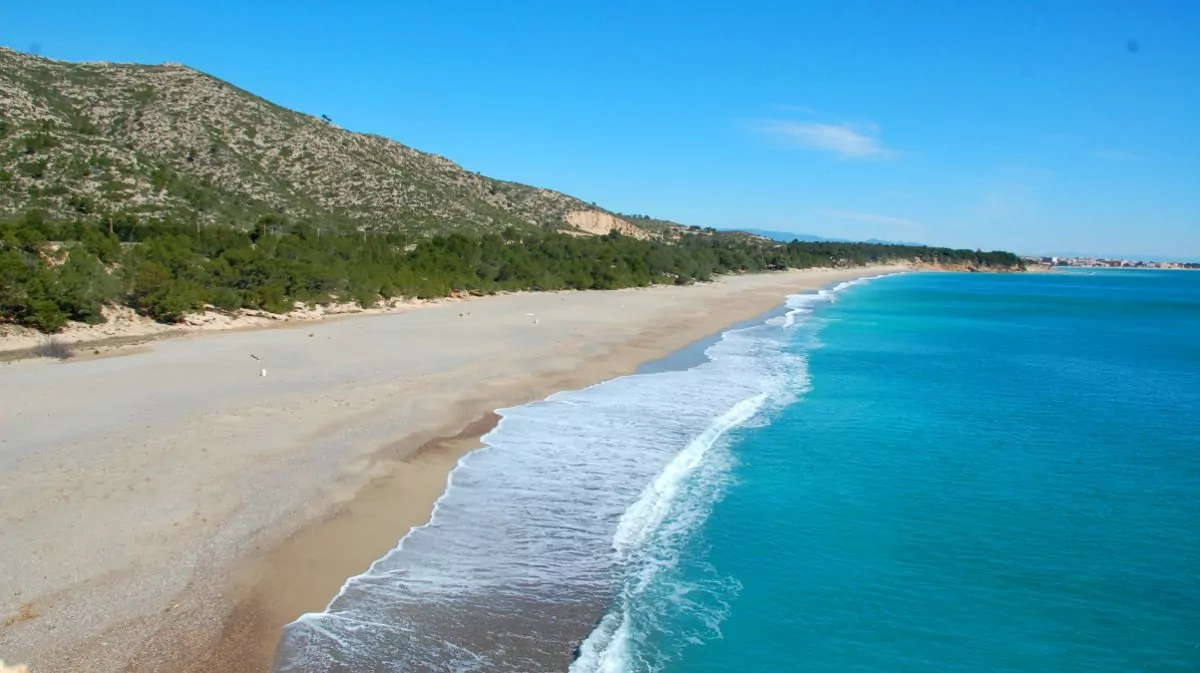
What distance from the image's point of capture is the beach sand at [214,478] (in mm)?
6254

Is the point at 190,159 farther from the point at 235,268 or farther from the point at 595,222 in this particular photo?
the point at 595,222

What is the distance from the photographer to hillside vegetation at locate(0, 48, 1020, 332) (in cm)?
2227

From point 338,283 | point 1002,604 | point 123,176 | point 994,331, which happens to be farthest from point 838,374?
point 123,176

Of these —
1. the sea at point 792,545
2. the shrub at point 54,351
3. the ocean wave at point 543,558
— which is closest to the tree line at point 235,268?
the shrub at point 54,351

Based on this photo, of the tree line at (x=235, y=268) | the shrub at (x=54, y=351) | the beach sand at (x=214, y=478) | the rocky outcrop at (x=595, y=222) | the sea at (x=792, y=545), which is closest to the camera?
the beach sand at (x=214, y=478)

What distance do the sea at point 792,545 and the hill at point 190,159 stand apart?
3484 cm

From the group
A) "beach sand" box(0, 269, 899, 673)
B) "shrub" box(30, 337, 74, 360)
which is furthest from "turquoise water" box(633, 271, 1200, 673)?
"shrub" box(30, 337, 74, 360)

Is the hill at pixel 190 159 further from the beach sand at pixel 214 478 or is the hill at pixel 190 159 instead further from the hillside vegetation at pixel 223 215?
the beach sand at pixel 214 478

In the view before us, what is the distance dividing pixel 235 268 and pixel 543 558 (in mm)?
20866

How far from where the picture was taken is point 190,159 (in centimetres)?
5122

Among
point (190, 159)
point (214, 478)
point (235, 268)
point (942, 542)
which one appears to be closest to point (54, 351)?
point (235, 268)

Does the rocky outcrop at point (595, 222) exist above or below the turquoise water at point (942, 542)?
above

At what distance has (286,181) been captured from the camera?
55250 mm

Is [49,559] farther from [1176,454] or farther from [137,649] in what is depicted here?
[1176,454]
